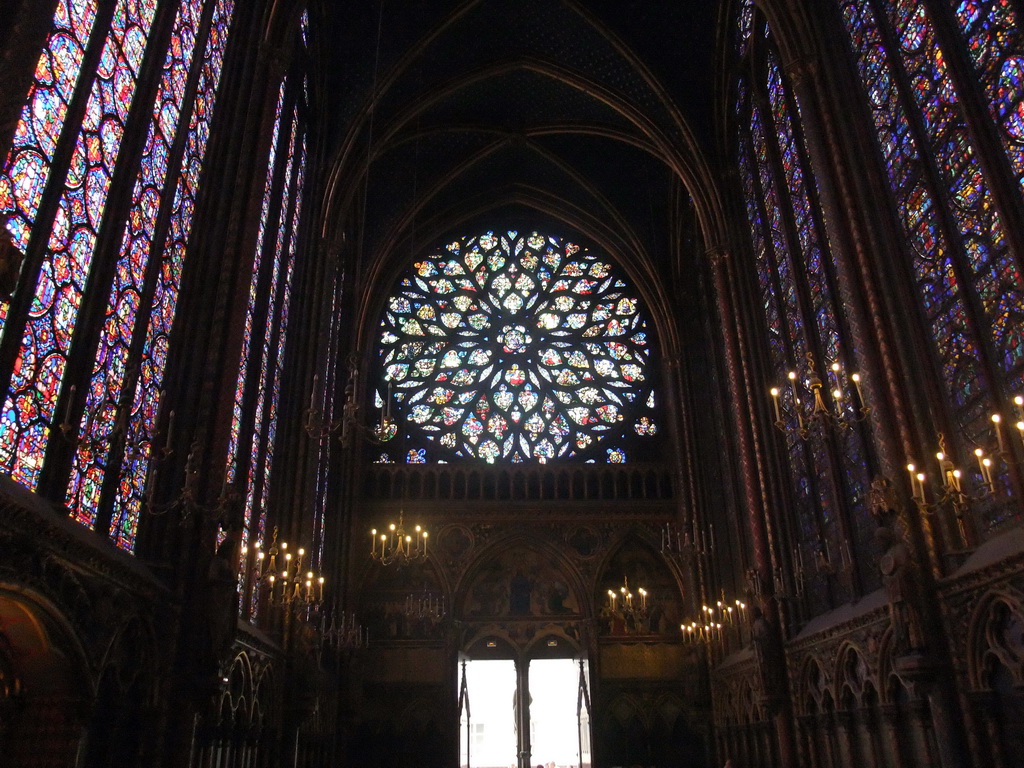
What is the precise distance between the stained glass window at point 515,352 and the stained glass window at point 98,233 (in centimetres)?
1300

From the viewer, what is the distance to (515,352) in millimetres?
25422

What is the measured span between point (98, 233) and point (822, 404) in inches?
317

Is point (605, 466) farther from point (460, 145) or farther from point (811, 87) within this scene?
point (811, 87)

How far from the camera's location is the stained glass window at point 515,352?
79.8ft

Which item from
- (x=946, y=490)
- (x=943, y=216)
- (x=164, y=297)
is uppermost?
(x=943, y=216)

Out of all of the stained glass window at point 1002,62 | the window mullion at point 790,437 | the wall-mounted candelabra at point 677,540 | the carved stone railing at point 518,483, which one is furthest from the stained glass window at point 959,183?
the carved stone railing at point 518,483

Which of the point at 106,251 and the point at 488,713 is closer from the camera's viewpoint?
the point at 106,251

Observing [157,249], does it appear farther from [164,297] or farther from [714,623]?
[714,623]

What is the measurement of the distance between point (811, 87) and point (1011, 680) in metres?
9.47

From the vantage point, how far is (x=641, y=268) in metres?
25.7

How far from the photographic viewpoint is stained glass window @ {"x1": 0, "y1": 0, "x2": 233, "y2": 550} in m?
7.93

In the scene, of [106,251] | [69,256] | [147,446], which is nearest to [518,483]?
[147,446]

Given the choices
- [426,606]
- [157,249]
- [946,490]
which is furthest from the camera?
[426,606]

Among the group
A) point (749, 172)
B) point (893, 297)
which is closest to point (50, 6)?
point (893, 297)
